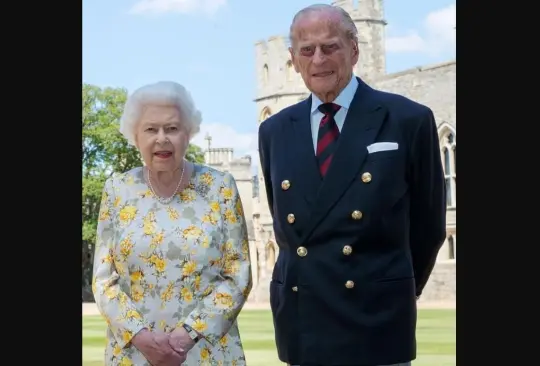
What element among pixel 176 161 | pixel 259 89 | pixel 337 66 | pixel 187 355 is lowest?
pixel 187 355

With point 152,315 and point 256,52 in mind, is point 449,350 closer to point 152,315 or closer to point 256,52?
point 152,315

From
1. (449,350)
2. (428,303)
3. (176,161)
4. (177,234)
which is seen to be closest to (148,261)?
(177,234)

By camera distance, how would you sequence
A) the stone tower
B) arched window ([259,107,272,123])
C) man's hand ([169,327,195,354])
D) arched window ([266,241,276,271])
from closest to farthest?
1. man's hand ([169,327,195,354])
2. the stone tower
3. arched window ([266,241,276,271])
4. arched window ([259,107,272,123])

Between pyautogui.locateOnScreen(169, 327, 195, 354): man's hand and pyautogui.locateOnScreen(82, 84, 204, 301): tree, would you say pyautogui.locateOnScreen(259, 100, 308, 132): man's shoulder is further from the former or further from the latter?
pyautogui.locateOnScreen(82, 84, 204, 301): tree

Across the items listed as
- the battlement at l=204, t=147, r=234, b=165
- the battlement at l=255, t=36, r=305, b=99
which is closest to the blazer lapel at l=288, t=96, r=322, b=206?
the battlement at l=255, t=36, r=305, b=99

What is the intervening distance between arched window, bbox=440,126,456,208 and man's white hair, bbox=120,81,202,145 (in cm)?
2312

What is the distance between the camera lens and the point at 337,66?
3.49 meters

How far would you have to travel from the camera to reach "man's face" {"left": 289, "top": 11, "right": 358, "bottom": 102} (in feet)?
11.4

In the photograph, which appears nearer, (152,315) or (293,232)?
(293,232)

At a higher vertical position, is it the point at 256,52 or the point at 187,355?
the point at 256,52

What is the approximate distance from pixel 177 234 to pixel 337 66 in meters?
0.91

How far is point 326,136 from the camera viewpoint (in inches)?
141

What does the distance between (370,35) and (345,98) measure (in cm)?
3018

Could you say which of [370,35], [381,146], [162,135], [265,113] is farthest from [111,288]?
[265,113]
